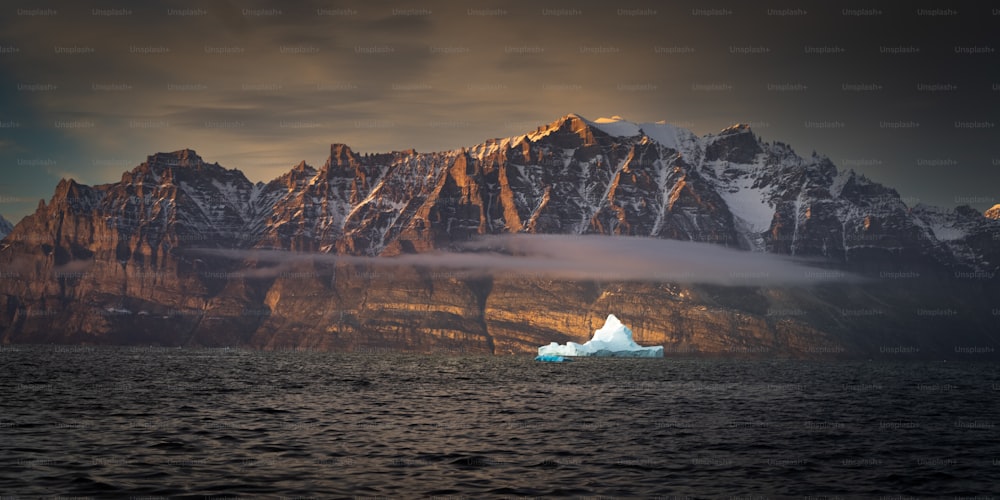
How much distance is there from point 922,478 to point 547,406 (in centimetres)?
4903

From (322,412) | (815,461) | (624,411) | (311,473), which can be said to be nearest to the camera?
(311,473)

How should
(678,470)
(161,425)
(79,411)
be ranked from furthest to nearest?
(79,411)
(161,425)
(678,470)

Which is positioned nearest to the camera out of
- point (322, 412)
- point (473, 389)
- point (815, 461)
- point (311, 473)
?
point (311, 473)

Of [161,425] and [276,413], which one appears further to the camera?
[276,413]

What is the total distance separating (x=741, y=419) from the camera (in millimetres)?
81750

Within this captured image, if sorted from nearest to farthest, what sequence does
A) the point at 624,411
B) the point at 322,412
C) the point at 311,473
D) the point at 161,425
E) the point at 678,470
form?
the point at 311,473 → the point at 678,470 → the point at 161,425 → the point at 322,412 → the point at 624,411

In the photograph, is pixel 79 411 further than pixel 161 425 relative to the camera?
Yes

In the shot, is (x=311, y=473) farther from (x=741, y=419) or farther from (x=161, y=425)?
(x=741, y=419)

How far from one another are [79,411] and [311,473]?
40403 millimetres

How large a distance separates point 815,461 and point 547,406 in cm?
4279

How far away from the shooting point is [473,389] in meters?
129

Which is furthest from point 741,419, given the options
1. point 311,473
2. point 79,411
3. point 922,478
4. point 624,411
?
point 79,411

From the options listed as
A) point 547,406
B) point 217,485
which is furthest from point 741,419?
point 217,485

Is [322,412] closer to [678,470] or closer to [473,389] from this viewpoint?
[678,470]
